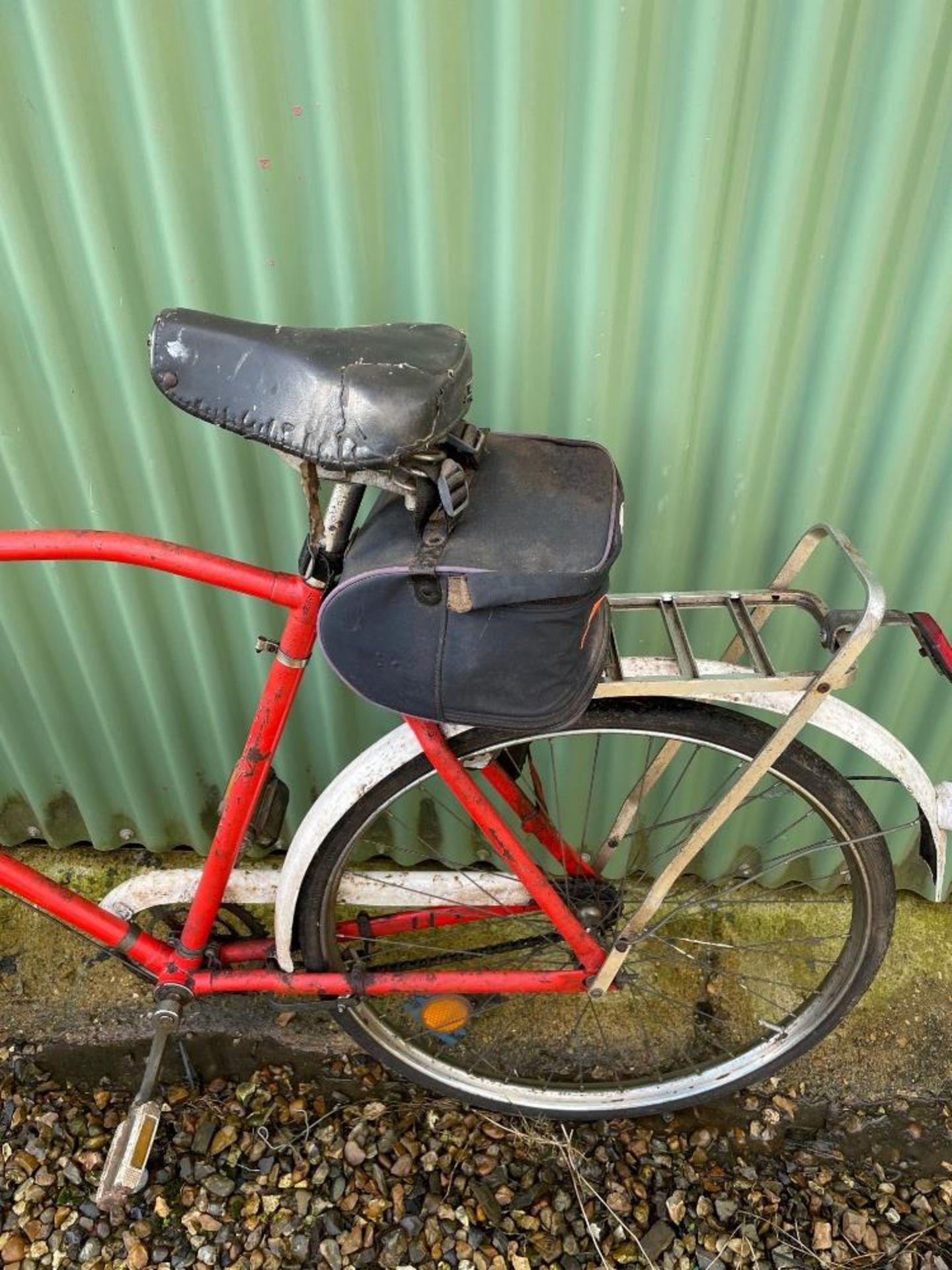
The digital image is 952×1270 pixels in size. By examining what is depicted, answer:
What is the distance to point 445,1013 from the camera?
7.00 ft

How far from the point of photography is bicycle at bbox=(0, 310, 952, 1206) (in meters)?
Answer: 1.30

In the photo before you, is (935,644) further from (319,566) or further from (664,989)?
(664,989)

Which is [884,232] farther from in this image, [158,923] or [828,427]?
[158,923]

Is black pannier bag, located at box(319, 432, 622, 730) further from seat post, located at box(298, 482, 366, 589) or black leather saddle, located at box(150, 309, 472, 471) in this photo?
black leather saddle, located at box(150, 309, 472, 471)

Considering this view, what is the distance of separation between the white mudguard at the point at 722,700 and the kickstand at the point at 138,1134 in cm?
39

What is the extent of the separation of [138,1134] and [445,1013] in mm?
696

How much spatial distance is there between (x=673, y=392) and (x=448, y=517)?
2.24 feet

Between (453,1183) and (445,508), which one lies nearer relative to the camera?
(445,508)

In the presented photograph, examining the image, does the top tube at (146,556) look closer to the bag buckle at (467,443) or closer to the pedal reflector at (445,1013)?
the bag buckle at (467,443)

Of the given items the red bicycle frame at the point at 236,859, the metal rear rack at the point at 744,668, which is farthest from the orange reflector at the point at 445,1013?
Result: the metal rear rack at the point at 744,668

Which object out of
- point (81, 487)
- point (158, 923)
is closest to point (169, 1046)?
point (158, 923)

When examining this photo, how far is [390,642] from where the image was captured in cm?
138

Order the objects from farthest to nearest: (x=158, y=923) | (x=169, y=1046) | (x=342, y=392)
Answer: (x=158, y=923) → (x=169, y=1046) → (x=342, y=392)

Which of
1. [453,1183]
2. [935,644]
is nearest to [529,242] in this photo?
[935,644]
